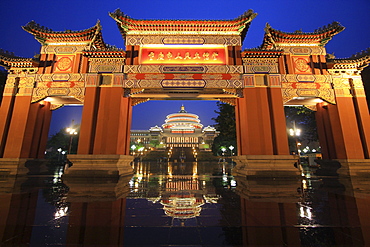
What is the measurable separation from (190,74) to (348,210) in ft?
34.1

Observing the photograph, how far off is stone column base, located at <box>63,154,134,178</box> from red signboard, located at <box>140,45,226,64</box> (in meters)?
7.00

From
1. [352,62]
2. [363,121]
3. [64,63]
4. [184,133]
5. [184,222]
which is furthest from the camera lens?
[184,133]

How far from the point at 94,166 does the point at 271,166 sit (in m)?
10.6

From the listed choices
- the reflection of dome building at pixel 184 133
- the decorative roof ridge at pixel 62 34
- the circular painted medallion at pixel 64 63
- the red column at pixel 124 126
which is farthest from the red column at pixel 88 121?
the reflection of dome building at pixel 184 133

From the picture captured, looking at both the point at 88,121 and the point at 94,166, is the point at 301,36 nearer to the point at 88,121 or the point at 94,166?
the point at 88,121

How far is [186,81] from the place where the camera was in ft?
40.8

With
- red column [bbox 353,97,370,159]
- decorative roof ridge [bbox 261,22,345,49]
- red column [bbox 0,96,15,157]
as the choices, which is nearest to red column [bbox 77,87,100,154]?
red column [bbox 0,96,15,157]

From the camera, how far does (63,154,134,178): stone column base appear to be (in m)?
10.8

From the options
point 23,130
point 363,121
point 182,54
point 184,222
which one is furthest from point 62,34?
point 363,121

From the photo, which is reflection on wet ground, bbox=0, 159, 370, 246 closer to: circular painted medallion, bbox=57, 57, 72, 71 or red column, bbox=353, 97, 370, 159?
red column, bbox=353, 97, 370, 159

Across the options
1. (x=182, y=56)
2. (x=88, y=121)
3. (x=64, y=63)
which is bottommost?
(x=88, y=121)

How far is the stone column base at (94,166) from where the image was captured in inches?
424

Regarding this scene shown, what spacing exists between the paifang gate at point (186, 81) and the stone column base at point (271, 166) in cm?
15

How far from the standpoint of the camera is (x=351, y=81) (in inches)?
515
